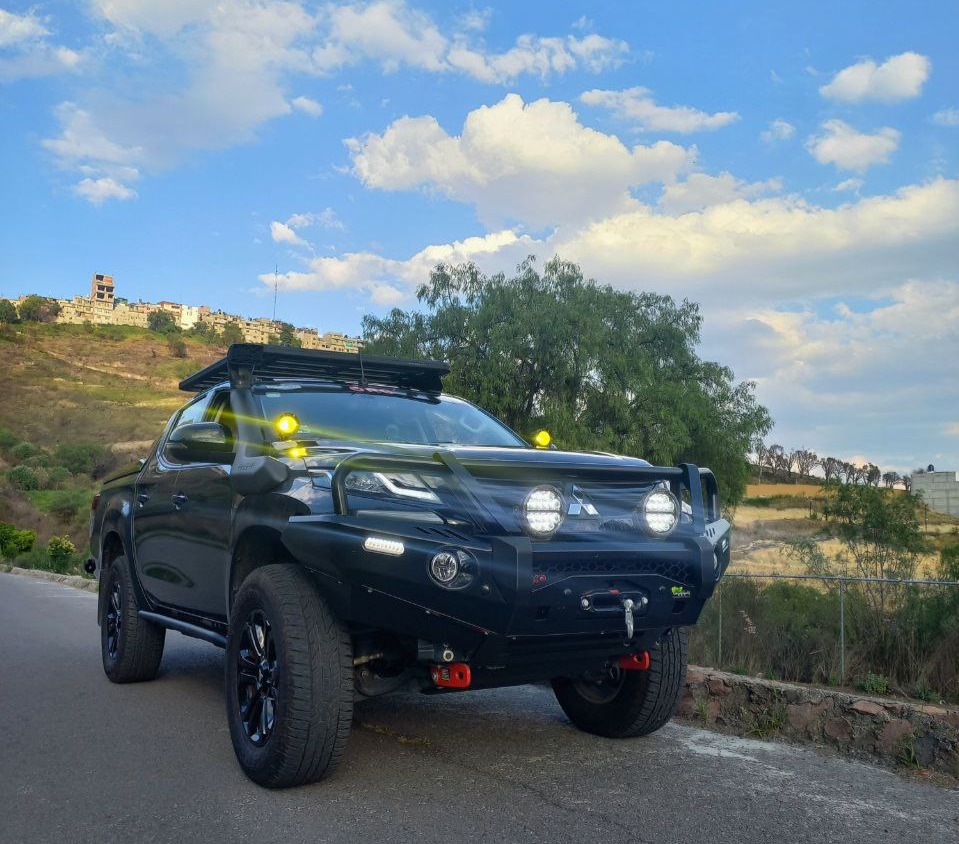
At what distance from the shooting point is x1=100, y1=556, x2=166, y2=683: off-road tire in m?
6.48

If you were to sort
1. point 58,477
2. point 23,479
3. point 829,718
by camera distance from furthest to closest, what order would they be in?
1. point 58,477
2. point 23,479
3. point 829,718

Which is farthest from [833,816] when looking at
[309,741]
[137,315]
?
[137,315]

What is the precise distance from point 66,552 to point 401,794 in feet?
77.6

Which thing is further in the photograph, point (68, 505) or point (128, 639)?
point (68, 505)

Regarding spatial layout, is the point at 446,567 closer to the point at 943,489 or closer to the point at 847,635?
the point at 847,635

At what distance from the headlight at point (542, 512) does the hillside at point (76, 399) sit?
38276mm

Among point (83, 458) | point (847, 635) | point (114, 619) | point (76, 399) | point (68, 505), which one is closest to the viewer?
point (847, 635)

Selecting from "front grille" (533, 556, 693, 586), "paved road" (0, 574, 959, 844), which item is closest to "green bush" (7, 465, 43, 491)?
"paved road" (0, 574, 959, 844)

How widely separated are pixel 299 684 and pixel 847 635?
14.7 feet

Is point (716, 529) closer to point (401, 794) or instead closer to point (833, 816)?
point (833, 816)

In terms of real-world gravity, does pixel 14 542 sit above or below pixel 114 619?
below

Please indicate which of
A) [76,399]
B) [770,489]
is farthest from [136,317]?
[770,489]

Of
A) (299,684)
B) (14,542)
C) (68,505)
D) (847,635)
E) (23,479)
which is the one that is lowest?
(14,542)

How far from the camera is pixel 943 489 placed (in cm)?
2505
